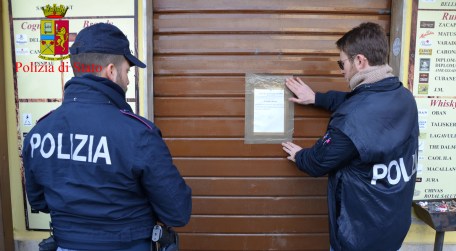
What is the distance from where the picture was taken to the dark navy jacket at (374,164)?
2.19 m

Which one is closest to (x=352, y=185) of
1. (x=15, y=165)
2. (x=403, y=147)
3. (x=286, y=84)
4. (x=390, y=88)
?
(x=403, y=147)

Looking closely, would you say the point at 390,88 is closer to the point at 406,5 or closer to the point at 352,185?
the point at 352,185

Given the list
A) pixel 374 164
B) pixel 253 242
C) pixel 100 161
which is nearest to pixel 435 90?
pixel 374 164

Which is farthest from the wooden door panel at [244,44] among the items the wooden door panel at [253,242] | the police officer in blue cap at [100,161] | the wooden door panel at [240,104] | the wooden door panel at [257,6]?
the wooden door panel at [253,242]

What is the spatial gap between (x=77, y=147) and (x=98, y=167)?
0.46 feet

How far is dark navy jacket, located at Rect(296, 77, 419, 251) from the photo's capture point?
2193mm

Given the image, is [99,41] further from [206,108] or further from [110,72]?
[206,108]

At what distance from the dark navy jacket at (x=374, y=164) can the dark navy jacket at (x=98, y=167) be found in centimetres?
106

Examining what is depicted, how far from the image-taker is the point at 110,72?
191cm

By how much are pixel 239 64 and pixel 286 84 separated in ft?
1.40

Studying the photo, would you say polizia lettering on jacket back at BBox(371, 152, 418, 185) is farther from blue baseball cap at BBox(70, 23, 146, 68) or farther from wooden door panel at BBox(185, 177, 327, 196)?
blue baseball cap at BBox(70, 23, 146, 68)

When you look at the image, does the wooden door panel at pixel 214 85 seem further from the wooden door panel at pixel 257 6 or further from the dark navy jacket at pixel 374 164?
the dark navy jacket at pixel 374 164

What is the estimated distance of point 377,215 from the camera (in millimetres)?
2285

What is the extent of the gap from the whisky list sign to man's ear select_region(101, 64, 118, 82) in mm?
2358
